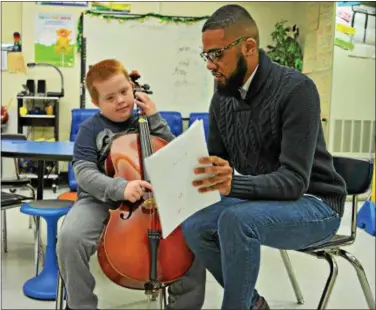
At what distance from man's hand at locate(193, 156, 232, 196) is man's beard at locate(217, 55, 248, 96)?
0.29 meters

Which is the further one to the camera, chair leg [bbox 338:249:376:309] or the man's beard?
chair leg [bbox 338:249:376:309]

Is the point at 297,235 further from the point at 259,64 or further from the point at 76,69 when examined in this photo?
the point at 76,69

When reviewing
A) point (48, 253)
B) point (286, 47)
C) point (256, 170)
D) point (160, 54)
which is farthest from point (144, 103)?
point (286, 47)

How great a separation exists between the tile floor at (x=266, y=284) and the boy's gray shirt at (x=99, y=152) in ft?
1.95

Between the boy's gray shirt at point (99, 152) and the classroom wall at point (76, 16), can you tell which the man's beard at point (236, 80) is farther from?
the classroom wall at point (76, 16)

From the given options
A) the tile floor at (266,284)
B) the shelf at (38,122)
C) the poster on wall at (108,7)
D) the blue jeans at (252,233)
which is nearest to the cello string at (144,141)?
the blue jeans at (252,233)

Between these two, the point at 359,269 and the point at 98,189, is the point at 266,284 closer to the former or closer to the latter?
the point at 359,269

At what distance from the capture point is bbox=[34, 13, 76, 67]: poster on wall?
475 cm

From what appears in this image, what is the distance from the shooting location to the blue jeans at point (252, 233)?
3.62 feet

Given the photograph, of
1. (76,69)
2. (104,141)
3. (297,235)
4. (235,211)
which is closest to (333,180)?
(297,235)

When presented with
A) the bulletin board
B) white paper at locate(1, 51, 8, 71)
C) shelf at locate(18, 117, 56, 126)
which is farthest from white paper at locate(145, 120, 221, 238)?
white paper at locate(1, 51, 8, 71)

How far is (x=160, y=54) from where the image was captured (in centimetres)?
471

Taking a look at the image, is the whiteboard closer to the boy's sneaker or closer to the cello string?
the cello string

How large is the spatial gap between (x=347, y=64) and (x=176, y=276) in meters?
3.57
